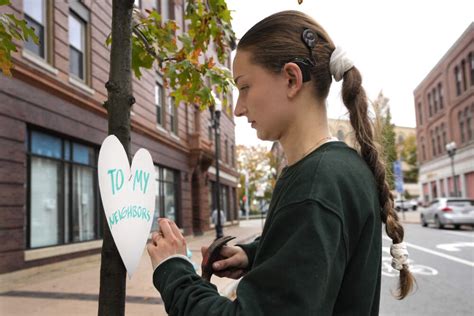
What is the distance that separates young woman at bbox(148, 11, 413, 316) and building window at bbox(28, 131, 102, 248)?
9.02m

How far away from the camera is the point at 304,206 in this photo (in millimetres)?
1147

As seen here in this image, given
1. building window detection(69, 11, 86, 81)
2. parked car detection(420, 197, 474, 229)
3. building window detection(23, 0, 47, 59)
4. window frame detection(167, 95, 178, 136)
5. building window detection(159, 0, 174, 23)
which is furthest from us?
Answer: parked car detection(420, 197, 474, 229)

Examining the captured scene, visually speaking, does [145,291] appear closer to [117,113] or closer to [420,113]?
[117,113]

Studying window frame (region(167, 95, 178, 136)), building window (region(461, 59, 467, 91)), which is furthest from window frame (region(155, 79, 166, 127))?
building window (region(461, 59, 467, 91))

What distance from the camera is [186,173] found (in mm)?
20953

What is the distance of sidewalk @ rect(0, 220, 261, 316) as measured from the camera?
5961 millimetres

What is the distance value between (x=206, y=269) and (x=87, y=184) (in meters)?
10.8

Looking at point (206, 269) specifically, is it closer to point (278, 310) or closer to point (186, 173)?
point (278, 310)

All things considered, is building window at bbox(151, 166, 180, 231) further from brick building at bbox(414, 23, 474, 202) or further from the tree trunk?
brick building at bbox(414, 23, 474, 202)

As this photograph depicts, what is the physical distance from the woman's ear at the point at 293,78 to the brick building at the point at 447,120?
3777 centimetres

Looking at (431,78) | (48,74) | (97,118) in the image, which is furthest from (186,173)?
(431,78)

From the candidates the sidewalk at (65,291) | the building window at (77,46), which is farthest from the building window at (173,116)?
the sidewalk at (65,291)

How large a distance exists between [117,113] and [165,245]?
3.28ft

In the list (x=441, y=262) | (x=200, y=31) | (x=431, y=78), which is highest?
(x=431, y=78)
